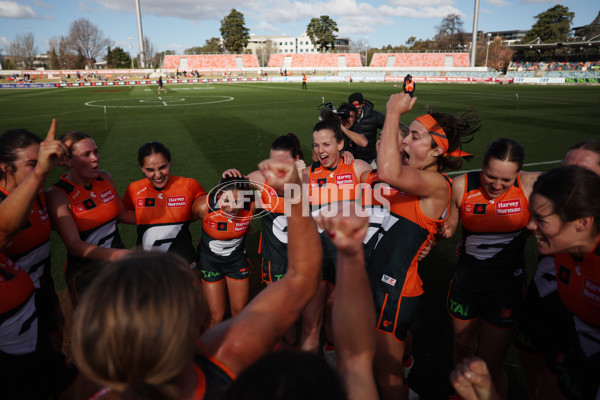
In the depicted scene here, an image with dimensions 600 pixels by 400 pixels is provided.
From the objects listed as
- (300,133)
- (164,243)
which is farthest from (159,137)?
(164,243)

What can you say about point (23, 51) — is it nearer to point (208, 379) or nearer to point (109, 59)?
point (109, 59)

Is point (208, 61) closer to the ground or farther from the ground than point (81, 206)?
farther from the ground

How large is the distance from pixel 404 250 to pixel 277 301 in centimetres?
166

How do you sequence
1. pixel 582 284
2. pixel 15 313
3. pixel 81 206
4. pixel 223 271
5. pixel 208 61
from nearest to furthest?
1. pixel 582 284
2. pixel 15 313
3. pixel 81 206
4. pixel 223 271
5. pixel 208 61

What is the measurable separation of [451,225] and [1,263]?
366cm

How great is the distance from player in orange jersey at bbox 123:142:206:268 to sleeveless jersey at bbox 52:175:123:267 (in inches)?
9.1

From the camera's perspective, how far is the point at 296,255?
1.75 metres

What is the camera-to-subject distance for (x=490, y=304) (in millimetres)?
3100

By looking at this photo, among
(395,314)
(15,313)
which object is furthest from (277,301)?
(15,313)

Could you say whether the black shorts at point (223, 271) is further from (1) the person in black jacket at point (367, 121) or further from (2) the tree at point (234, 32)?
(2) the tree at point (234, 32)

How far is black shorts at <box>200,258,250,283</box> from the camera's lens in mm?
4098


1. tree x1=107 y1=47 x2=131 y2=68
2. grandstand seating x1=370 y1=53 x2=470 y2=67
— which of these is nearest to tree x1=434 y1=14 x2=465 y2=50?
grandstand seating x1=370 y1=53 x2=470 y2=67

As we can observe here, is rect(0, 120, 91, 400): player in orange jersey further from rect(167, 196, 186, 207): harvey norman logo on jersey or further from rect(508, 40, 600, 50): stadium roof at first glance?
rect(508, 40, 600, 50): stadium roof

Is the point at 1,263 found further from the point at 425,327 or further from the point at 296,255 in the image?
the point at 425,327
